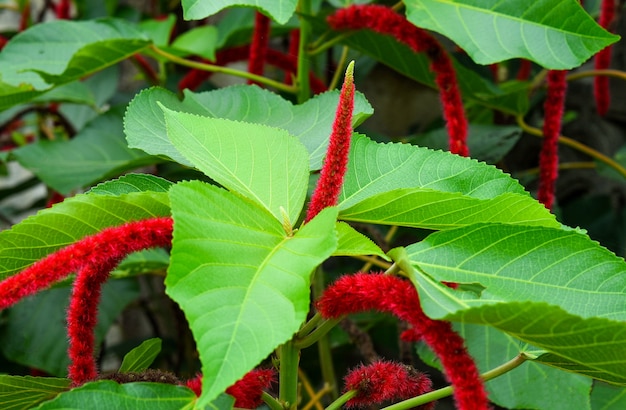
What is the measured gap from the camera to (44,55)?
41.8 inches

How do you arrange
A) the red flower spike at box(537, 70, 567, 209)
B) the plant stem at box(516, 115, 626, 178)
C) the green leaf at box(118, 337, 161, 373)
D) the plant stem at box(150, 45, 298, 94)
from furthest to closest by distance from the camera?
the plant stem at box(516, 115, 626, 178) → the plant stem at box(150, 45, 298, 94) → the red flower spike at box(537, 70, 567, 209) → the green leaf at box(118, 337, 161, 373)

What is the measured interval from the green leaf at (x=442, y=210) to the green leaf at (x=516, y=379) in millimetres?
297

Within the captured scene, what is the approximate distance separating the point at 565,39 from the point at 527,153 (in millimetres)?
966

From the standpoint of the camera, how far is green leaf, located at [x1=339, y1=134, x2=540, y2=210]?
1.81 feet

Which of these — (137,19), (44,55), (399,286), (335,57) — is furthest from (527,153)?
(399,286)

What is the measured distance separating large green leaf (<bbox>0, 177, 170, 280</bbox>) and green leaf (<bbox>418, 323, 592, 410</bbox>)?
38cm

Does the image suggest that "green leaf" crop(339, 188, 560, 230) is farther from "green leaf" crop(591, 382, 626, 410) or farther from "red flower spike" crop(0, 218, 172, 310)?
"green leaf" crop(591, 382, 626, 410)

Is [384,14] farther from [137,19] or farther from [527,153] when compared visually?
[527,153]

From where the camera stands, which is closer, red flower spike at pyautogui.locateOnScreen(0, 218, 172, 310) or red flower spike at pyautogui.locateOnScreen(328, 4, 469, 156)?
red flower spike at pyautogui.locateOnScreen(0, 218, 172, 310)

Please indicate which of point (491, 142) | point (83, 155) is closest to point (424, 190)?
point (491, 142)

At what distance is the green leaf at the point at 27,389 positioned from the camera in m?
0.52

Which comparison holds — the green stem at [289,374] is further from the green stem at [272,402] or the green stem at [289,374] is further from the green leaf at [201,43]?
the green leaf at [201,43]

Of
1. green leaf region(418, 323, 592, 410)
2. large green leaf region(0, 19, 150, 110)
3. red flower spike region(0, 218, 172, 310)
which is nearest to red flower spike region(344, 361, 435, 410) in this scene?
red flower spike region(0, 218, 172, 310)

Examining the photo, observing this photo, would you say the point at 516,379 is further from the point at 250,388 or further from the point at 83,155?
the point at 83,155
